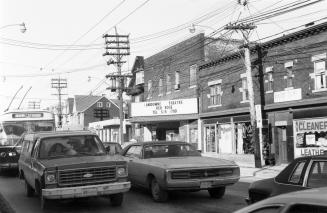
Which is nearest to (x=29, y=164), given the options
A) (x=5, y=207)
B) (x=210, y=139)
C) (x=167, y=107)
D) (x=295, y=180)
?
(x=5, y=207)

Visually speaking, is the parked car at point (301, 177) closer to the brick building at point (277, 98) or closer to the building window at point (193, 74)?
the brick building at point (277, 98)

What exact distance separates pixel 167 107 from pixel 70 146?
27649mm

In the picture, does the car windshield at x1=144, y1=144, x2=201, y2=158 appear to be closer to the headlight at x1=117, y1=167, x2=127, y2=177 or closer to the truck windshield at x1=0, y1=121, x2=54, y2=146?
the headlight at x1=117, y1=167, x2=127, y2=177

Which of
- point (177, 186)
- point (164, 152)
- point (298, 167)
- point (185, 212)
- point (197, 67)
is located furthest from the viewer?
point (197, 67)

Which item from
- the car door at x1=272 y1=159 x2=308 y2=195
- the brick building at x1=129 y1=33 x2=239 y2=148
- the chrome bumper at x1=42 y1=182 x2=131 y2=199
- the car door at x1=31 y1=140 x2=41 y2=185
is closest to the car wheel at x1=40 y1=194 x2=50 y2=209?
the chrome bumper at x1=42 y1=182 x2=131 y2=199

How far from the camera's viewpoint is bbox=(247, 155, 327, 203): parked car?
272 inches

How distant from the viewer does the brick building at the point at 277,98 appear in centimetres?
2434

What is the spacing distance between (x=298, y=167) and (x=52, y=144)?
21.1 ft

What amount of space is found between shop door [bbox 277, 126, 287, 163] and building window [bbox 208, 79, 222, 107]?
7.33 m

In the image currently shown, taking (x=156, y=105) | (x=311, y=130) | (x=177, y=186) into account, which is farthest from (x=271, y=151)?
(x=177, y=186)

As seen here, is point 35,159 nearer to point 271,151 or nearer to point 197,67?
point 271,151

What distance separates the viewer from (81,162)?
34.2ft

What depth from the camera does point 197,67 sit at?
1470 inches

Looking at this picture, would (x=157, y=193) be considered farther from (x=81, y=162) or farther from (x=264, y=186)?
(x=264, y=186)
